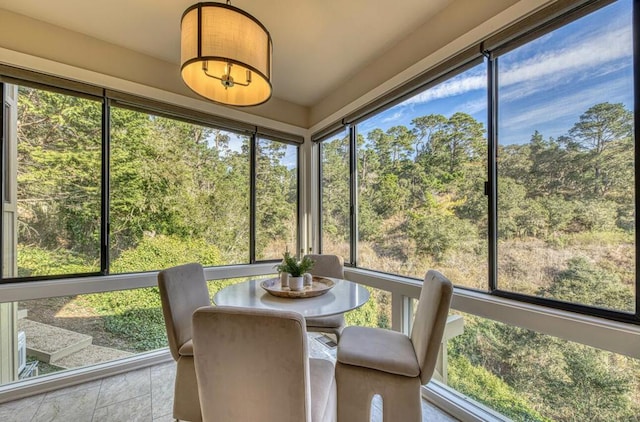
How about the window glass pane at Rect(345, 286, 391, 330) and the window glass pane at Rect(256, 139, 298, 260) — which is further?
the window glass pane at Rect(256, 139, 298, 260)

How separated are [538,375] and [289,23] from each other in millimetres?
2781

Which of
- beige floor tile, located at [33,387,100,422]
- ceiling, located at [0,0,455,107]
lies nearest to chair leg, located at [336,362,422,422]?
beige floor tile, located at [33,387,100,422]

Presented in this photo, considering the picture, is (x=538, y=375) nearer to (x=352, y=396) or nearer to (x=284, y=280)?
(x=352, y=396)

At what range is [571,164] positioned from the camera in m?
1.36

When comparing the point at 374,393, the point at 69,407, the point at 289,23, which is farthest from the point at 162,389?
the point at 289,23

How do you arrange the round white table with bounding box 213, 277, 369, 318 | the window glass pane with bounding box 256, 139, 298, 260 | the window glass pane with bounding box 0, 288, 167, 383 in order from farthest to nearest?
the window glass pane with bounding box 256, 139, 298, 260
the window glass pane with bounding box 0, 288, 167, 383
the round white table with bounding box 213, 277, 369, 318

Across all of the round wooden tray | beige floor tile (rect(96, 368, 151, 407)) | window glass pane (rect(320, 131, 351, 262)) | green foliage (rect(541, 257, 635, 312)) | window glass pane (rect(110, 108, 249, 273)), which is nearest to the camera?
green foliage (rect(541, 257, 635, 312))

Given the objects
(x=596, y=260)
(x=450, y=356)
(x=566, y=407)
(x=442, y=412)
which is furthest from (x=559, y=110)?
(x=442, y=412)

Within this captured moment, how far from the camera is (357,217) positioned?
2795 mm

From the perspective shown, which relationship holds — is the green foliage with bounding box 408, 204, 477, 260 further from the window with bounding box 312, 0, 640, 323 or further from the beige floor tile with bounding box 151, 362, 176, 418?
the beige floor tile with bounding box 151, 362, 176, 418

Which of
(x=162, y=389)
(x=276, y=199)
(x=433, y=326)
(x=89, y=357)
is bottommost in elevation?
(x=162, y=389)

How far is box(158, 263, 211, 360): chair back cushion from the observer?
1.54 metres

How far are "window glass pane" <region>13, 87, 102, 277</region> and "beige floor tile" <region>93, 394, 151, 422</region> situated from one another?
1.02 metres

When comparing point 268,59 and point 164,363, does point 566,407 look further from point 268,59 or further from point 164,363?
point 164,363
